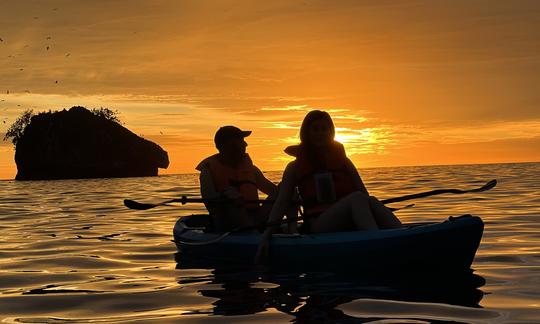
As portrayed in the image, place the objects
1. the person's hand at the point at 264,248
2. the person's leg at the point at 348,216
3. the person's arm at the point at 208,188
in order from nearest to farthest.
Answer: the person's leg at the point at 348,216 → the person's hand at the point at 264,248 → the person's arm at the point at 208,188

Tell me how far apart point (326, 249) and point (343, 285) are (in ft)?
2.39

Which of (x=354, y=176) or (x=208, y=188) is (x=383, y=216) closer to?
(x=354, y=176)

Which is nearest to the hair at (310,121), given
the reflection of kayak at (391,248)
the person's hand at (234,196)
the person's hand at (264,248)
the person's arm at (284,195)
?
the person's arm at (284,195)

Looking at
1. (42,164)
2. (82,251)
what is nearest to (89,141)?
(42,164)

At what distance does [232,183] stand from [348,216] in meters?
2.77

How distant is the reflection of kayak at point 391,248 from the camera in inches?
262

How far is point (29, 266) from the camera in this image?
28.2 ft

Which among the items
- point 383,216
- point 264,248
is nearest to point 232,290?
point 264,248

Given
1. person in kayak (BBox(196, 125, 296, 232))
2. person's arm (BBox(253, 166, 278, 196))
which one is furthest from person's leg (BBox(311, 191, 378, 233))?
person's arm (BBox(253, 166, 278, 196))

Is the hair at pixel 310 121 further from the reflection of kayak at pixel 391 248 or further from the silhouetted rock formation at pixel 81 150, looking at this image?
the silhouetted rock formation at pixel 81 150

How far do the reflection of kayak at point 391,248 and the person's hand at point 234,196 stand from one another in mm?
1292

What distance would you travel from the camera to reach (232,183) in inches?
376

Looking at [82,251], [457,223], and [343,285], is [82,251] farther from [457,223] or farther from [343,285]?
[457,223]

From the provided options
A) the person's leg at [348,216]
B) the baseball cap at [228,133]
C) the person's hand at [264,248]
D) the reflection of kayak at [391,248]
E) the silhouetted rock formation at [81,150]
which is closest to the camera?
the reflection of kayak at [391,248]
